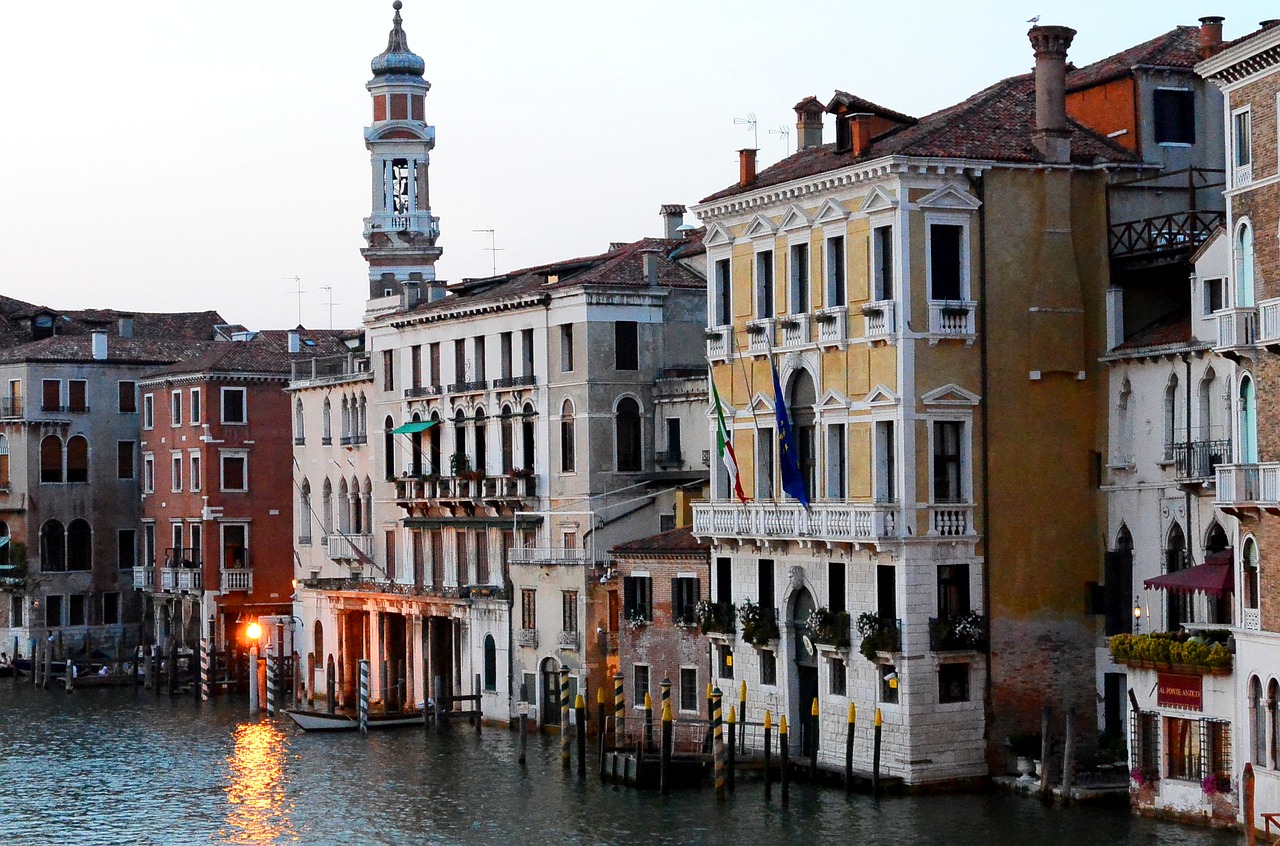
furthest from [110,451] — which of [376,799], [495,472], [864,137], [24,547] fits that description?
[864,137]

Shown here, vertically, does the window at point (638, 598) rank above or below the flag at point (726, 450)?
below

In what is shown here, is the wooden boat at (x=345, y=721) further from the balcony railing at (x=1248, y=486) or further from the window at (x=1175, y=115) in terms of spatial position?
the balcony railing at (x=1248, y=486)

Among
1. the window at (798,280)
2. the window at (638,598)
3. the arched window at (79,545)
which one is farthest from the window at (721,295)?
the arched window at (79,545)

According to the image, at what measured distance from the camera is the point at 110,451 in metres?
79.1

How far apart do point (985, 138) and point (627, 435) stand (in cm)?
1497

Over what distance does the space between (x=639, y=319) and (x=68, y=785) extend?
15.5m

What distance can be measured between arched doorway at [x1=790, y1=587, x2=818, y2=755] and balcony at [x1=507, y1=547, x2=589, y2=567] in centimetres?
925

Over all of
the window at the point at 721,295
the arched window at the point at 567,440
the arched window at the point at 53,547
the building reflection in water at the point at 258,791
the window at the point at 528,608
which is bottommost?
the building reflection in water at the point at 258,791

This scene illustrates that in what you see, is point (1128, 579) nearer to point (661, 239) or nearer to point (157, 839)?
point (157, 839)

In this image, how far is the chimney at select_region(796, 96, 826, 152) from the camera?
166 feet

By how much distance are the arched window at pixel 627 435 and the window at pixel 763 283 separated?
9890 millimetres

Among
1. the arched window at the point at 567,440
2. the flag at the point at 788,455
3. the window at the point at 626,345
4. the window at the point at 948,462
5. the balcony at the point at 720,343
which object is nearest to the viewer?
the window at the point at 948,462

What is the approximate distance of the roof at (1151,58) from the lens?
42.5 metres

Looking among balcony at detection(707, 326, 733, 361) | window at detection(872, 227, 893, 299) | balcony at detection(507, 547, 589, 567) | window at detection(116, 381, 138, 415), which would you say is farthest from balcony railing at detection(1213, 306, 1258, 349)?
window at detection(116, 381, 138, 415)
